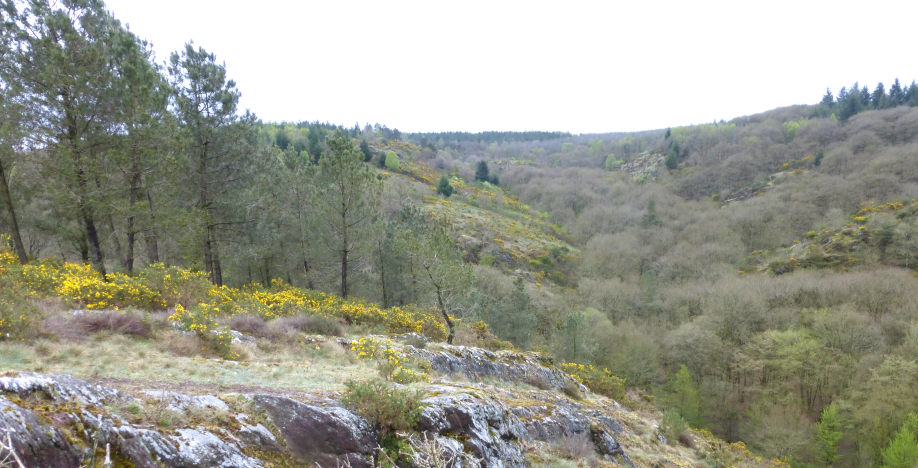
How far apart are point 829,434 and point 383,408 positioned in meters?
31.3

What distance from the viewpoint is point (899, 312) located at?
105ft

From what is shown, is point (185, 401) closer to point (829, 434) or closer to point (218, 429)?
point (218, 429)

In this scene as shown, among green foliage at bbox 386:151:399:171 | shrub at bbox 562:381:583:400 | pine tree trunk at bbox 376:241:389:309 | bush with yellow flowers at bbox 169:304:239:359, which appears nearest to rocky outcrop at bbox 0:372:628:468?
bush with yellow flowers at bbox 169:304:239:359

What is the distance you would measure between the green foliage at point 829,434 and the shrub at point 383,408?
30.5 m

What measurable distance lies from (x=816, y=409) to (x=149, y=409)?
1722 inches

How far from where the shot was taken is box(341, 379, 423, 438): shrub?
5625 millimetres

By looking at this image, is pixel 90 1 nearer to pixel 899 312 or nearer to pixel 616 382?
pixel 616 382

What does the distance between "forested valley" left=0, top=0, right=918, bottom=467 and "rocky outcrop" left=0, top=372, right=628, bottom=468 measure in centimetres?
459

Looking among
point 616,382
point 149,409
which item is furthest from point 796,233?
point 149,409

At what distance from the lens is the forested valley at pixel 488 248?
12.5m

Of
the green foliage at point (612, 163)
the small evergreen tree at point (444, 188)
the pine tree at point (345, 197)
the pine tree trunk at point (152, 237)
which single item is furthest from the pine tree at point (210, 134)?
the green foliage at point (612, 163)

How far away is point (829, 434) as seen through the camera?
77.6 ft

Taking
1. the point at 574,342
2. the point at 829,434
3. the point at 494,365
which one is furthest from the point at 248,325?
the point at 829,434

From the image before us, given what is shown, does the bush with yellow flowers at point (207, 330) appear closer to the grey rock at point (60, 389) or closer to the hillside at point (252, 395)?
the hillside at point (252, 395)
